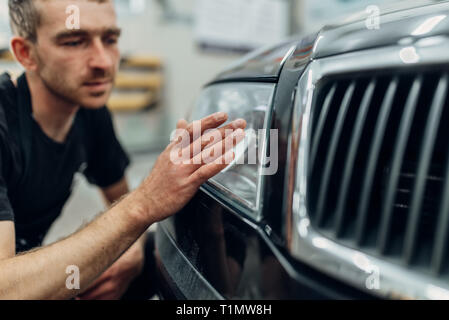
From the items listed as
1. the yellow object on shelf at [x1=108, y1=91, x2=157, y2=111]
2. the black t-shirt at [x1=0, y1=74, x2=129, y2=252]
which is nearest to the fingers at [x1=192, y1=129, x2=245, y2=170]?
the black t-shirt at [x1=0, y1=74, x2=129, y2=252]

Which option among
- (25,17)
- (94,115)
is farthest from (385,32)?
(94,115)

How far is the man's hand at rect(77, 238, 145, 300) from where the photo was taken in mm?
1073

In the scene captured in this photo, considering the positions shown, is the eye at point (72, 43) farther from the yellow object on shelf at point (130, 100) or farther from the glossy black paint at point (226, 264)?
the yellow object on shelf at point (130, 100)

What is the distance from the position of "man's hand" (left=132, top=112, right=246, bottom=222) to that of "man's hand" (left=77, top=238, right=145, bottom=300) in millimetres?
541

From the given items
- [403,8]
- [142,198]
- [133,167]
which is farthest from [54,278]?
[133,167]

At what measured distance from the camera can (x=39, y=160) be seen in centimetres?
102

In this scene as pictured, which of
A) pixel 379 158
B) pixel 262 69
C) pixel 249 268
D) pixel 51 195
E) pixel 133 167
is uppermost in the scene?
pixel 262 69

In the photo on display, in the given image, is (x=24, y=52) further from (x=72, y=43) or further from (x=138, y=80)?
(x=138, y=80)

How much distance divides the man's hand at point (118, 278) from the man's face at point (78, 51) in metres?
0.52

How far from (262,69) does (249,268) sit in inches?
16.0

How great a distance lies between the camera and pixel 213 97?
0.85 m

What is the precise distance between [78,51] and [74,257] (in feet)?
1.97

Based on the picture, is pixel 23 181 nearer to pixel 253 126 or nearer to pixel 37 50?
pixel 37 50

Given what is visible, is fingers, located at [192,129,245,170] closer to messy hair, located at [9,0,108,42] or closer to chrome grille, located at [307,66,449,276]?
chrome grille, located at [307,66,449,276]
